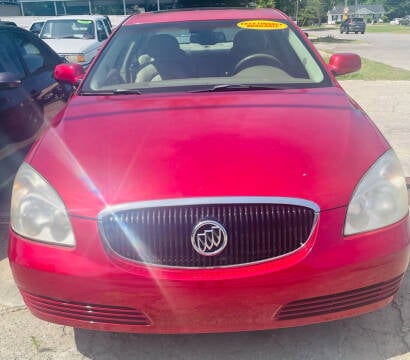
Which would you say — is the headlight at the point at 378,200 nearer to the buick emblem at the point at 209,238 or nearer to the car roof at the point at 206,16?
the buick emblem at the point at 209,238

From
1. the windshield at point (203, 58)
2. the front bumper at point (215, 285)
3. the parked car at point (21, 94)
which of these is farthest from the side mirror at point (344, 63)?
the parked car at point (21, 94)

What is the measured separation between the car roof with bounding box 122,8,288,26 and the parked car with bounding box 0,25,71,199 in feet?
3.63

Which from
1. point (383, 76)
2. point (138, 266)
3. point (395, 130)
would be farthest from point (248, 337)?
point (383, 76)

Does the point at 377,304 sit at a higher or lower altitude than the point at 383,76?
higher

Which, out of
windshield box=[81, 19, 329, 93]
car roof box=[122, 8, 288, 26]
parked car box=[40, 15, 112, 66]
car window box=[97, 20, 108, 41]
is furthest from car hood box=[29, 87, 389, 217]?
car window box=[97, 20, 108, 41]

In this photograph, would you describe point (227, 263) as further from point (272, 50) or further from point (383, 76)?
point (383, 76)

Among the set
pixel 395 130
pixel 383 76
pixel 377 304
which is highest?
pixel 377 304

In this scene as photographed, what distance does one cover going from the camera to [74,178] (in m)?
2.15

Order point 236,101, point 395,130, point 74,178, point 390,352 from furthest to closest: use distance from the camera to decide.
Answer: point 395,130 → point 236,101 → point 390,352 → point 74,178

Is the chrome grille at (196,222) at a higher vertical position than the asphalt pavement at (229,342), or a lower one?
higher

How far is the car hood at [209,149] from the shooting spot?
2.04 m

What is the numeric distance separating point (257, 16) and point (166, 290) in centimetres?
252

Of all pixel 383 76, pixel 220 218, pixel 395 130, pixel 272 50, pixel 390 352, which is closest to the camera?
pixel 220 218

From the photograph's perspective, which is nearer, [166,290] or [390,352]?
[166,290]
